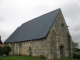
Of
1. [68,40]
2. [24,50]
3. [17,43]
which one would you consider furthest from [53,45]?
[17,43]

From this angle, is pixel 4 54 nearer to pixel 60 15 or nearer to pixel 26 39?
pixel 26 39

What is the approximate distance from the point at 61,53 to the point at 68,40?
314 cm

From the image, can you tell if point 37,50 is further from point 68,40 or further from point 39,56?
point 68,40

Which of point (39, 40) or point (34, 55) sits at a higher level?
point (39, 40)

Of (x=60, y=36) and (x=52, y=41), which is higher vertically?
(x=60, y=36)

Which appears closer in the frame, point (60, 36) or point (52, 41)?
point (52, 41)

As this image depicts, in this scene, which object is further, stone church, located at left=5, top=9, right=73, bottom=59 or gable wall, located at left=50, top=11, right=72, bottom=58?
gable wall, located at left=50, top=11, right=72, bottom=58

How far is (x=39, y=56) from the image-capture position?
2630 cm

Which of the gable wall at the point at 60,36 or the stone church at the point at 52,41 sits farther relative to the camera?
the gable wall at the point at 60,36

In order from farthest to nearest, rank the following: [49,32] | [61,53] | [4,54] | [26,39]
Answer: [4,54]
[26,39]
[61,53]
[49,32]

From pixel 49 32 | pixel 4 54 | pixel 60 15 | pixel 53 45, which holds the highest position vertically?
pixel 60 15

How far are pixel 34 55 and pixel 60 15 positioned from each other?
9.14m

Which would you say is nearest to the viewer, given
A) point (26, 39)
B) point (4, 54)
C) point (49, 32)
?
point (49, 32)

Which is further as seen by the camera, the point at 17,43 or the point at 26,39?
the point at 17,43
